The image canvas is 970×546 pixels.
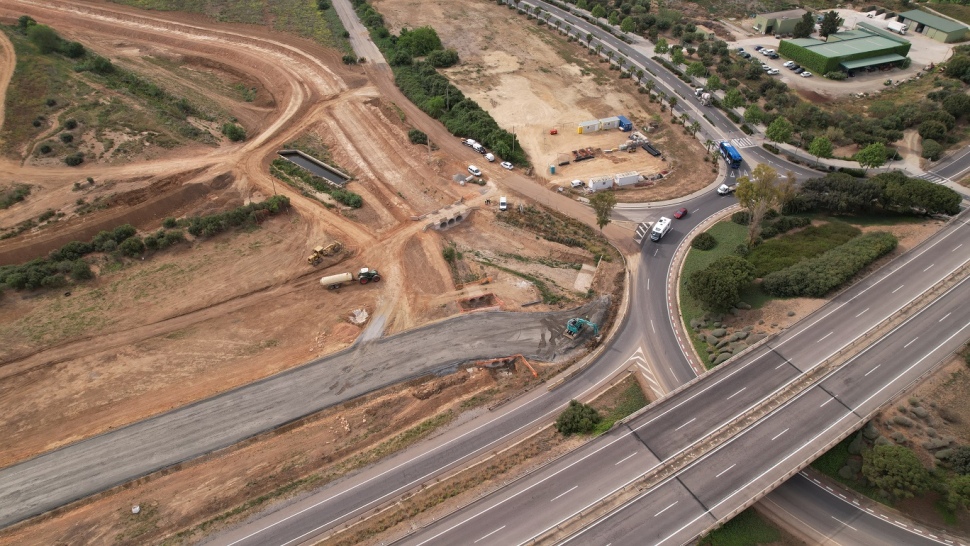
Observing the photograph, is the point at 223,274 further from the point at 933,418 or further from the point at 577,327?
the point at 933,418

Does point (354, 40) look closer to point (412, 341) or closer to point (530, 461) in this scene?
point (412, 341)

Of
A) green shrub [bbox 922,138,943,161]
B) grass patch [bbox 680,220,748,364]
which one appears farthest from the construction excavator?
green shrub [bbox 922,138,943,161]

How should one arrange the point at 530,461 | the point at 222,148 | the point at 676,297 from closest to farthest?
the point at 530,461
the point at 676,297
the point at 222,148

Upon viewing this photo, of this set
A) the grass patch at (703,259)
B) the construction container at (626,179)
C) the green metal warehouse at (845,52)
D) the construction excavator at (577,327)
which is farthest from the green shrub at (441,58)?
the construction excavator at (577,327)

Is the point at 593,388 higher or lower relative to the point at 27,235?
lower

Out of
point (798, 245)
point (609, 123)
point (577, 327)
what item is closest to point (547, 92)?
point (609, 123)

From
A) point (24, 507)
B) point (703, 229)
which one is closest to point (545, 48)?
point (703, 229)
